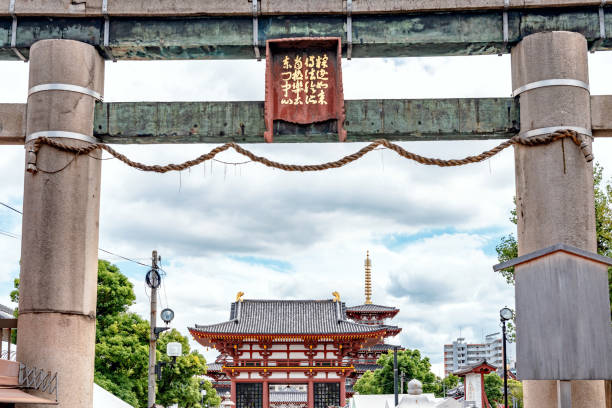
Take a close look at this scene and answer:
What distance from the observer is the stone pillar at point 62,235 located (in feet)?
29.3

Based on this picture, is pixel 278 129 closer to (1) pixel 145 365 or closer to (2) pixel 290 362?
(1) pixel 145 365

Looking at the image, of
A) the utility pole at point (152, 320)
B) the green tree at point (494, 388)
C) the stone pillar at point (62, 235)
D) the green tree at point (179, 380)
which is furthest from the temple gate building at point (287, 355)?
the stone pillar at point (62, 235)

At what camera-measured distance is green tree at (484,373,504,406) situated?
5012cm

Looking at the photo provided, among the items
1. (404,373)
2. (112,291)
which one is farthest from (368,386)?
(112,291)

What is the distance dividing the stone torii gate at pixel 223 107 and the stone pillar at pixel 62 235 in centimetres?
2

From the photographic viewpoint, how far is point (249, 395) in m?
35.2

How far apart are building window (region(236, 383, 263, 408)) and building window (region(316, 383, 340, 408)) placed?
274 centimetres

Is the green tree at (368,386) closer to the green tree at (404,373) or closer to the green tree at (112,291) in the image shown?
the green tree at (404,373)

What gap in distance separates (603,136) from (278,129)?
4342 mm

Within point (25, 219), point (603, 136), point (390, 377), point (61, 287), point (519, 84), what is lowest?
point (390, 377)

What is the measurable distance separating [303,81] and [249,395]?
90.8 ft

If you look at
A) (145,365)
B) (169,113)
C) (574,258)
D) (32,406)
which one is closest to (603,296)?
(574,258)

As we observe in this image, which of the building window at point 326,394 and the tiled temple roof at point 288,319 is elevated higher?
the tiled temple roof at point 288,319

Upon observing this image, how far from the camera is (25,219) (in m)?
9.36
